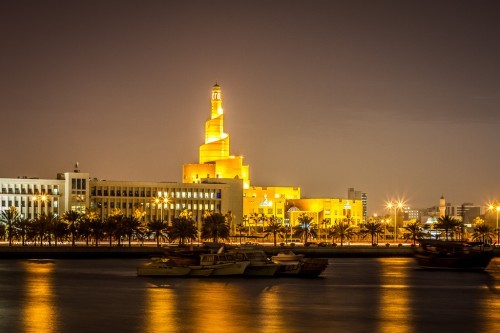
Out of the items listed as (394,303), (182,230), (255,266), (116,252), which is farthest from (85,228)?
(394,303)

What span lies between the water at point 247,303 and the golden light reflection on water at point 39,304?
56 mm

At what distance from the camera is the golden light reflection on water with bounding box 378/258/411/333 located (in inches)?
2291

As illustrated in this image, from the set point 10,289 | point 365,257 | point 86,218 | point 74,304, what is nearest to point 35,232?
point 86,218

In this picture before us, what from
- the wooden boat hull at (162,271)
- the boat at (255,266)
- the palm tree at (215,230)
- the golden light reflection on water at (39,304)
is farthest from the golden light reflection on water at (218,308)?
the palm tree at (215,230)

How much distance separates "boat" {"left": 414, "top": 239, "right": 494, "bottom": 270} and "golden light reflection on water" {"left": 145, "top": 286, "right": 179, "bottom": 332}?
156ft

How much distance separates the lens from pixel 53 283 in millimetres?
90062

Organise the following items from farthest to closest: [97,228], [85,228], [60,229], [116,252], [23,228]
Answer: [97,228] → [85,228] → [60,229] → [23,228] → [116,252]

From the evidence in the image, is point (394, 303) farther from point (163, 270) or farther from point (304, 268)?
point (163, 270)

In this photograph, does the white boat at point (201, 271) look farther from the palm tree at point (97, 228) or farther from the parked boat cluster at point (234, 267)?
the palm tree at point (97, 228)

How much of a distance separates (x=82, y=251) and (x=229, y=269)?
6386cm

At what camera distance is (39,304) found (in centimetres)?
6969

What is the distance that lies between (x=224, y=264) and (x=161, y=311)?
33350 mm

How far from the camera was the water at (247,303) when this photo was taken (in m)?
57.6

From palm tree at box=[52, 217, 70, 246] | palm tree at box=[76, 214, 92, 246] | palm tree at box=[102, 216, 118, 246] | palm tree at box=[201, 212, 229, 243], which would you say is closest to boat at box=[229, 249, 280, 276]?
palm tree at box=[102, 216, 118, 246]
